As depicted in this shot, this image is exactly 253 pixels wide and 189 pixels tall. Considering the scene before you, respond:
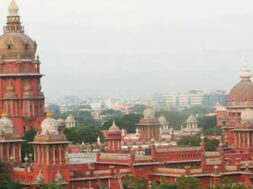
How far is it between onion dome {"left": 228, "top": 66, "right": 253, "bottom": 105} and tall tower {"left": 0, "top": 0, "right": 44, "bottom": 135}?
14471 mm

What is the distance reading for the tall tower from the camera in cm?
7081

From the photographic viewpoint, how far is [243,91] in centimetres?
7700

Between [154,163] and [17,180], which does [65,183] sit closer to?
[17,180]

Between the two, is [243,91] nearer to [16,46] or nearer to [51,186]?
[16,46]

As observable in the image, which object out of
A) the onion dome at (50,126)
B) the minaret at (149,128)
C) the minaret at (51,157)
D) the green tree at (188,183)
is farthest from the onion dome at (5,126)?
the minaret at (149,128)

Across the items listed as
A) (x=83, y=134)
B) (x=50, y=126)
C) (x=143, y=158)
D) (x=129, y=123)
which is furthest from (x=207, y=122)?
(x=50, y=126)

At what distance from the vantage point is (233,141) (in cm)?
6969

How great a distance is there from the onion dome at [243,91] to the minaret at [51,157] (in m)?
24.8

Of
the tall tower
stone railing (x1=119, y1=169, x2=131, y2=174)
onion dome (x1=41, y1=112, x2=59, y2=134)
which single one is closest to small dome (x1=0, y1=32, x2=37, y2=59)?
the tall tower

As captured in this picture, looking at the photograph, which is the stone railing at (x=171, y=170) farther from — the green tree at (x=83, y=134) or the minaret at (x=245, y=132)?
the green tree at (x=83, y=134)

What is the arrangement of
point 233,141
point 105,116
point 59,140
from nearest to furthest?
point 59,140 < point 233,141 < point 105,116

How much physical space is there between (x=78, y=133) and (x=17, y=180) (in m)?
26.1

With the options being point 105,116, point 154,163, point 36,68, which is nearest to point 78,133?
point 36,68

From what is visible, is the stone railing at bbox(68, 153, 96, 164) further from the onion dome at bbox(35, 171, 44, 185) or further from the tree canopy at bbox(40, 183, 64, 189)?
the tree canopy at bbox(40, 183, 64, 189)
